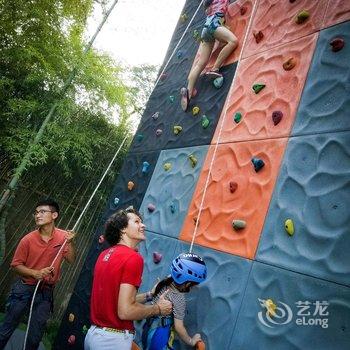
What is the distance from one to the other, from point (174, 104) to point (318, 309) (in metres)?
3.08

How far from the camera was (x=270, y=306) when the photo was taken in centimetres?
197

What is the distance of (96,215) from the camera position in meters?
6.71

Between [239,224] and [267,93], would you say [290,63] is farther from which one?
[239,224]

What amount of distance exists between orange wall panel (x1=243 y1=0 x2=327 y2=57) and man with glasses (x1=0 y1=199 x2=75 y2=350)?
2540 millimetres

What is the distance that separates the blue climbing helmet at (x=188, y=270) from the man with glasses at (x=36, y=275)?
1.54 m

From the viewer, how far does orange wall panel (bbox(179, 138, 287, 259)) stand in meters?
2.34

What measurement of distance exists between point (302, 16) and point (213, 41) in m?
1.28

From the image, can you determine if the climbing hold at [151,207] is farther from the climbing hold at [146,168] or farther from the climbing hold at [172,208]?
the climbing hold at [146,168]

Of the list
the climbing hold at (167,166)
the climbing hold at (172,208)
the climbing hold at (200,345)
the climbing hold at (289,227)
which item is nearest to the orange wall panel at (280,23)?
the climbing hold at (167,166)

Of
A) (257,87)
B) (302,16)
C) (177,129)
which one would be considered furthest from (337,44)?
(177,129)

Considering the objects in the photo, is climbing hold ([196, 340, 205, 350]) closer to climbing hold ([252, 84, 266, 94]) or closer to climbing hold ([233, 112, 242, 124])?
climbing hold ([233, 112, 242, 124])

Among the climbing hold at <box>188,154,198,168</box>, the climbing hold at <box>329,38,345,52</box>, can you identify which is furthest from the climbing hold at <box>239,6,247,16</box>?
the climbing hold at <box>188,154,198,168</box>

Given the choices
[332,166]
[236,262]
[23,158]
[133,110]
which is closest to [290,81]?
[332,166]

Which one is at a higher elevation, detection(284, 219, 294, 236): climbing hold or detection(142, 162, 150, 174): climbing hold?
detection(142, 162, 150, 174): climbing hold
